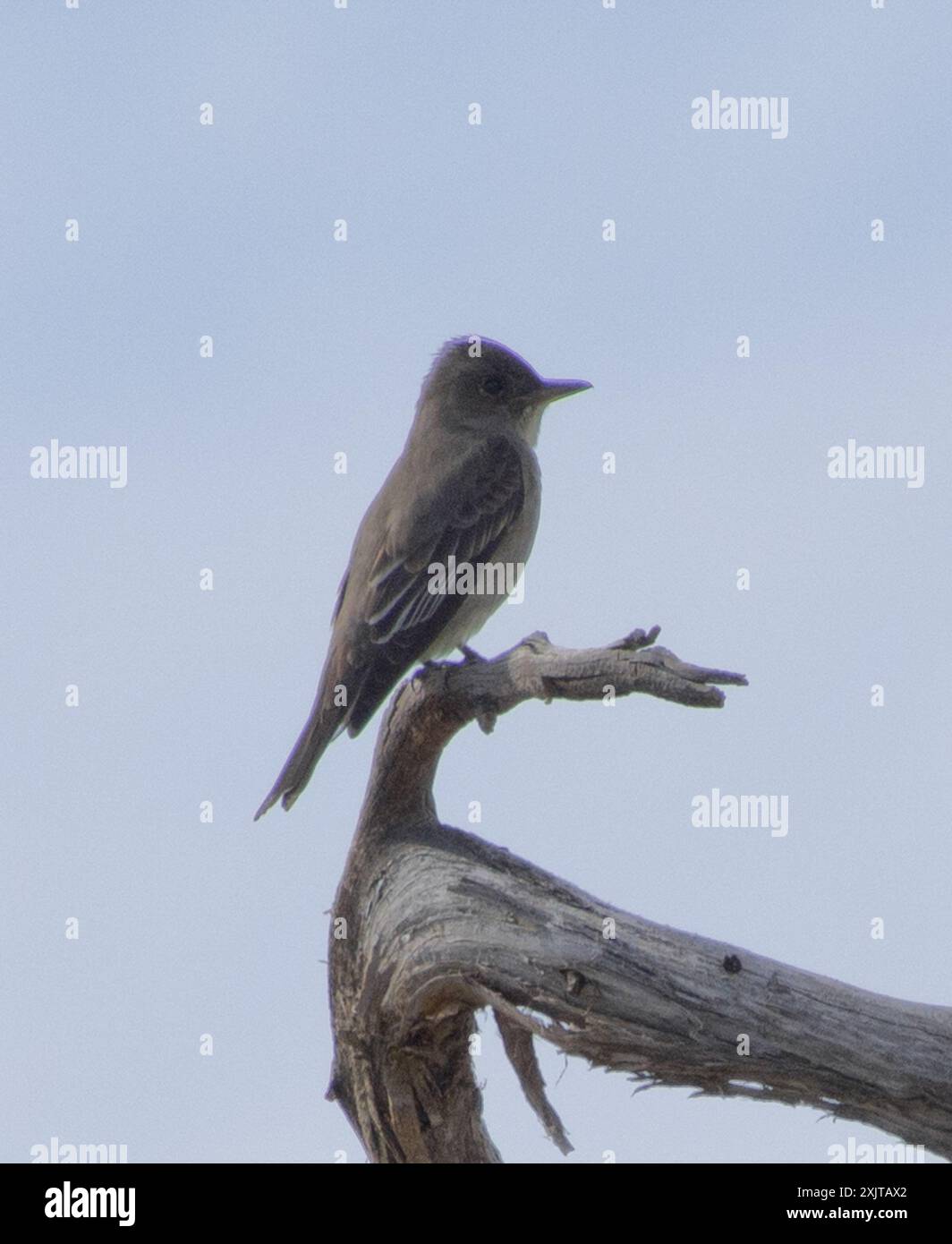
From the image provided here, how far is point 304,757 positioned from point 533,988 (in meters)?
2.27

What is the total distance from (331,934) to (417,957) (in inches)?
31.1

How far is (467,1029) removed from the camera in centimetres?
776

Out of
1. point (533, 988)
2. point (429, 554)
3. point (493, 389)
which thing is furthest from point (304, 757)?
point (493, 389)

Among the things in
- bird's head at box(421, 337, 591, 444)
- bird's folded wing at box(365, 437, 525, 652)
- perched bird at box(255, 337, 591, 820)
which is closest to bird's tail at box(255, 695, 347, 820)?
perched bird at box(255, 337, 591, 820)

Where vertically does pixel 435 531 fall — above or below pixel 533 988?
above

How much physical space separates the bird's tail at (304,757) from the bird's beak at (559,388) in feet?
8.86

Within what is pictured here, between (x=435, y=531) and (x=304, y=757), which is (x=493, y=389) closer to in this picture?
(x=435, y=531)

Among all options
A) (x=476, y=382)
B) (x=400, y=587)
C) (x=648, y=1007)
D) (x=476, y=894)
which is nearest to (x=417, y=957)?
(x=476, y=894)

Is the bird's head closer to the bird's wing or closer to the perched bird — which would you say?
the perched bird

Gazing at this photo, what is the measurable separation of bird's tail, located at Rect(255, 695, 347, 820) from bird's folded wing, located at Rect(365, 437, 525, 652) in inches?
19.2

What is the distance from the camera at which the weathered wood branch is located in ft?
22.6

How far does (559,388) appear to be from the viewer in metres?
10.6

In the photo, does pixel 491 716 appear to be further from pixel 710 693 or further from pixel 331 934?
pixel 710 693
